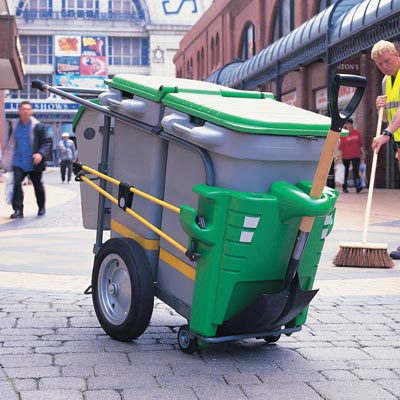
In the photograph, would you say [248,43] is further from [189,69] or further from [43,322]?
[43,322]

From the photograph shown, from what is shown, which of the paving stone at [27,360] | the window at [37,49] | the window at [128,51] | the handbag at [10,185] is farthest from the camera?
the window at [128,51]

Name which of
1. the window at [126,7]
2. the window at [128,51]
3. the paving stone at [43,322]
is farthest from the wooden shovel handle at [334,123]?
the window at [126,7]

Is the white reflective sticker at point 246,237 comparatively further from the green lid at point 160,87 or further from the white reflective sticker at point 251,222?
the green lid at point 160,87

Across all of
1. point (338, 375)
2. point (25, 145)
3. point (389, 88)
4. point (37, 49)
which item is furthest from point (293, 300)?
point (37, 49)

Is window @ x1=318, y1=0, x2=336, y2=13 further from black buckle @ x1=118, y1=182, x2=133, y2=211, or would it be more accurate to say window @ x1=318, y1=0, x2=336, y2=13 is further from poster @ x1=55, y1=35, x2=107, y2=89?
poster @ x1=55, y1=35, x2=107, y2=89

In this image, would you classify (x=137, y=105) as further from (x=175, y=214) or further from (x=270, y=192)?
(x=270, y=192)

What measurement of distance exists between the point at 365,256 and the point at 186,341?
11.1ft

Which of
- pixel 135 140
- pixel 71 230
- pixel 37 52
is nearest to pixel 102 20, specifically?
pixel 37 52

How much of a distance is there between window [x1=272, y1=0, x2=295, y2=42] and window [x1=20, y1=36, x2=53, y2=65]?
4617cm

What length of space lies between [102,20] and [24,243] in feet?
227

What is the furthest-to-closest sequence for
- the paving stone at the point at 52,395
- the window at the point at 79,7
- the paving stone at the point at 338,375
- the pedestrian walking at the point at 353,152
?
the window at the point at 79,7, the pedestrian walking at the point at 353,152, the paving stone at the point at 338,375, the paving stone at the point at 52,395

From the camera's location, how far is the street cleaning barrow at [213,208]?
3332 mm

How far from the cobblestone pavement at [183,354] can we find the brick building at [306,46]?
8.87 metres

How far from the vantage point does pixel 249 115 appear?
3.38 metres
